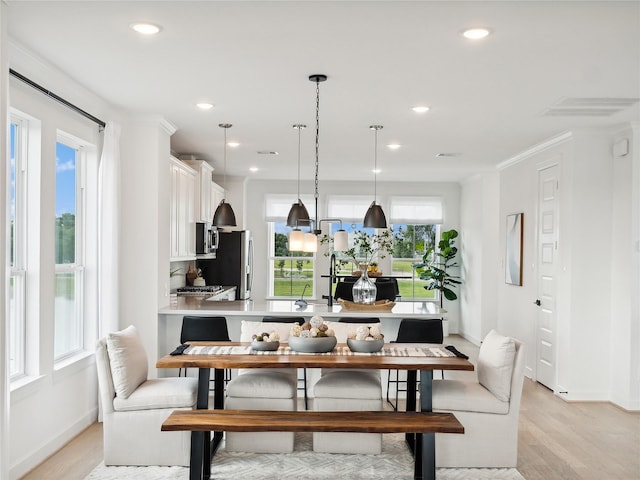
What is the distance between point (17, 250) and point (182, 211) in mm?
3000

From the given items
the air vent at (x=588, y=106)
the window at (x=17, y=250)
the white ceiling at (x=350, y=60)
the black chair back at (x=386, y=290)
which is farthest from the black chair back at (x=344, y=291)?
the window at (x=17, y=250)

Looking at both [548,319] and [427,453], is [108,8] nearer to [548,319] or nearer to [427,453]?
[427,453]

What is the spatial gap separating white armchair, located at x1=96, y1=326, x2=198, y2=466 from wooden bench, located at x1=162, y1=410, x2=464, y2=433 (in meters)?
0.51

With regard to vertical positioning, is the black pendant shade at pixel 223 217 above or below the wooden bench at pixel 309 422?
above

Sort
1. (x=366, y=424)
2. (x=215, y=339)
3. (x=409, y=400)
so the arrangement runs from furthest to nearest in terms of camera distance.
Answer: (x=215, y=339) → (x=409, y=400) → (x=366, y=424)

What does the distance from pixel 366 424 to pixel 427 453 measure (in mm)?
487

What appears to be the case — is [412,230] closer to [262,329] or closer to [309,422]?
[262,329]

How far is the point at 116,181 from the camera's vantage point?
5250 mm

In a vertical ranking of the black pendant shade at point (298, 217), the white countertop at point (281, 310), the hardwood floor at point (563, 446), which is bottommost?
the hardwood floor at point (563, 446)

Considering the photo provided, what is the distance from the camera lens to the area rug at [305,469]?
4.03 metres

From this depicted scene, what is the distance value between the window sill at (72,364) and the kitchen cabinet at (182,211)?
1783 millimetres

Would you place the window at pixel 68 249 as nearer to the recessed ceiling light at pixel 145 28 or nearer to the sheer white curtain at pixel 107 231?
the sheer white curtain at pixel 107 231

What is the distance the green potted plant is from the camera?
34.7ft

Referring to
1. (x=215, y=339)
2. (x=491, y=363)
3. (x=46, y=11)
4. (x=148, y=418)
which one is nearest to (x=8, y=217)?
(x=46, y=11)
